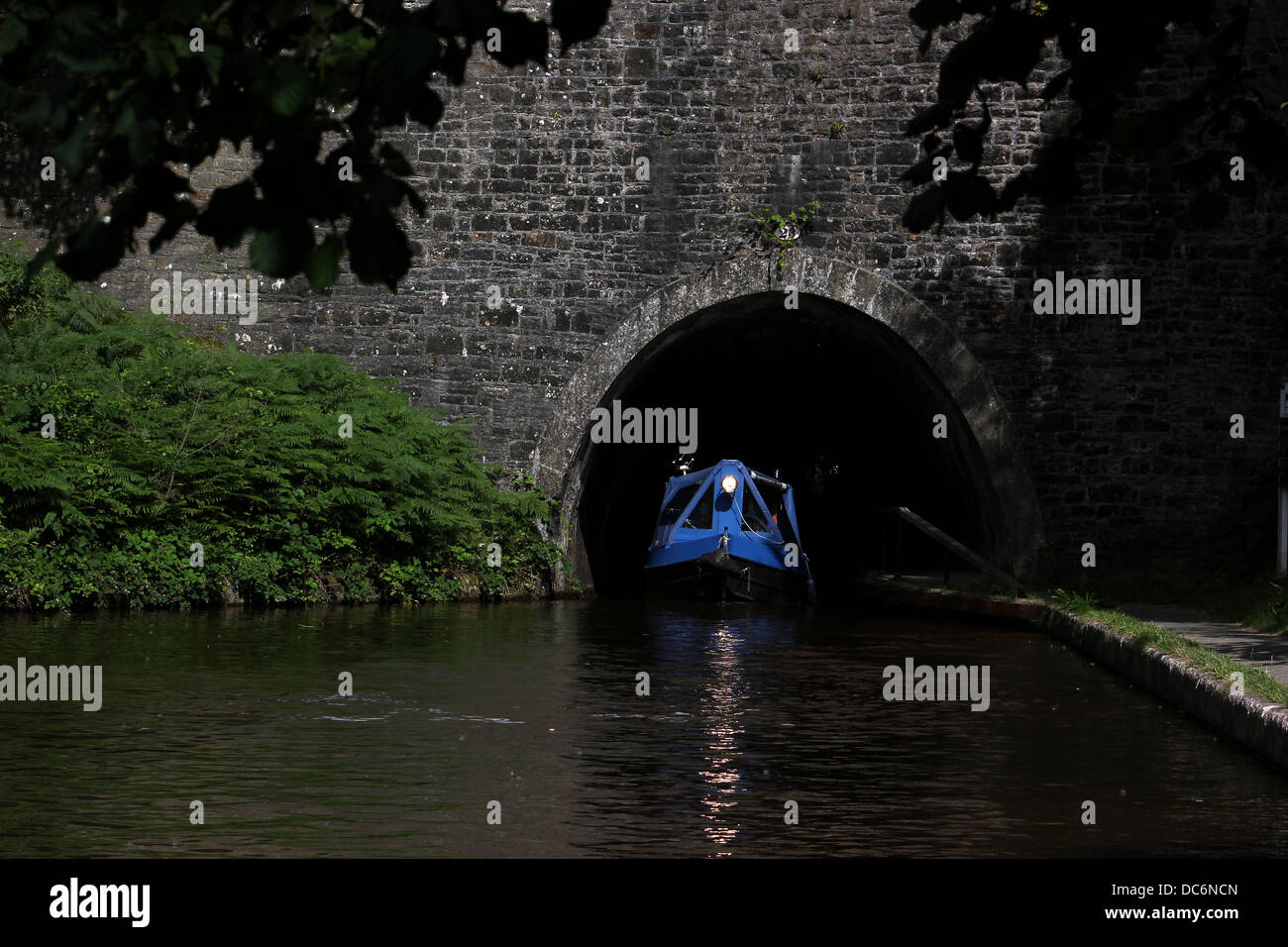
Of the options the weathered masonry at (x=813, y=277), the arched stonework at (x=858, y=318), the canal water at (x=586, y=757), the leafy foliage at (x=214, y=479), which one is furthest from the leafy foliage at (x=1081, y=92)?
the weathered masonry at (x=813, y=277)

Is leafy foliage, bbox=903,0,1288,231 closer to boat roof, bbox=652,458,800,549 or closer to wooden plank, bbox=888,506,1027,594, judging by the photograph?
wooden plank, bbox=888,506,1027,594

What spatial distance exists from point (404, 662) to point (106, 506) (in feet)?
16.2

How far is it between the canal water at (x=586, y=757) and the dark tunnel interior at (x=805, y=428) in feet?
20.8

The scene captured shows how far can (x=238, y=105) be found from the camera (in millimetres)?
3957

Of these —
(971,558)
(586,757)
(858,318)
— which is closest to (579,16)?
(586,757)

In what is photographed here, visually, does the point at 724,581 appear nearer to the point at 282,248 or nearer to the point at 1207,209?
the point at 1207,209

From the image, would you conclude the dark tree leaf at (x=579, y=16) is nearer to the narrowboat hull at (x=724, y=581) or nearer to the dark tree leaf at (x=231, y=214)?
the dark tree leaf at (x=231, y=214)

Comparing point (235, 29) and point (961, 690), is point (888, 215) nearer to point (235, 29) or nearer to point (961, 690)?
point (961, 690)

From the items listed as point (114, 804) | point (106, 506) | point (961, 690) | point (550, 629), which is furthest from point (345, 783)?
point (106, 506)

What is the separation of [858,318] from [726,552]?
11.4ft

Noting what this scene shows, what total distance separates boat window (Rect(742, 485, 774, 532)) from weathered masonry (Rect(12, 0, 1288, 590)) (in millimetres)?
2985

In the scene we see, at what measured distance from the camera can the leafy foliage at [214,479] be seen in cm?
1602

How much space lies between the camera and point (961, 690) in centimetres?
1176

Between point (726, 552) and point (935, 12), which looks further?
point (726, 552)
